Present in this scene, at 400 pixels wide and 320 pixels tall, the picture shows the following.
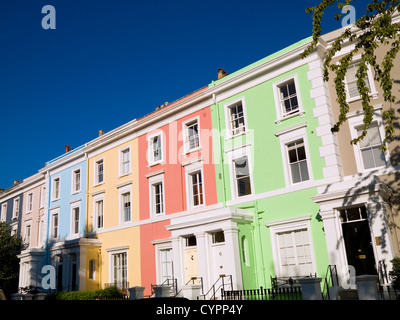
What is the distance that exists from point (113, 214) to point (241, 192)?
10253mm

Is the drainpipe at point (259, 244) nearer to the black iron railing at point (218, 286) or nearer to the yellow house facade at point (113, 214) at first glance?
the black iron railing at point (218, 286)

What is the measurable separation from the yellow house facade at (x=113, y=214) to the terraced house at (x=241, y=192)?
77 millimetres

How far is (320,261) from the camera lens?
1600cm

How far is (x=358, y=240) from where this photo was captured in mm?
15031

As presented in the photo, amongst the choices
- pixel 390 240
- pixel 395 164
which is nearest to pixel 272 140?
pixel 395 164

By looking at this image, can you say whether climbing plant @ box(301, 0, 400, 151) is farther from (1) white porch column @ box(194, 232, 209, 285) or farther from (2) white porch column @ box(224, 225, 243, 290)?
(1) white porch column @ box(194, 232, 209, 285)

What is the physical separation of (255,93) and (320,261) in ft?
28.9

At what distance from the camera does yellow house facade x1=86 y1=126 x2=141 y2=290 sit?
24.3m

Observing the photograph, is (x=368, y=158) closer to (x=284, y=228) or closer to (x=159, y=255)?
(x=284, y=228)

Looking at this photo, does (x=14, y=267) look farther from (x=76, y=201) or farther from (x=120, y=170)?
(x=120, y=170)

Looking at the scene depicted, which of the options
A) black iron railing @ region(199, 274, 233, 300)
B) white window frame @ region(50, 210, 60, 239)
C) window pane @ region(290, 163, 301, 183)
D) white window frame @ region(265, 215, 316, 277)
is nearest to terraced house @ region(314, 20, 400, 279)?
white window frame @ region(265, 215, 316, 277)

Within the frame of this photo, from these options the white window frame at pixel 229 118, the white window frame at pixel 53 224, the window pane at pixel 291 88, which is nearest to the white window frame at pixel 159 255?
the white window frame at pixel 229 118

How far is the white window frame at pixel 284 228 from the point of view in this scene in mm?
16609

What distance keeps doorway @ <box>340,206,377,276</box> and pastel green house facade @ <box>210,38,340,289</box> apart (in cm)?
114
